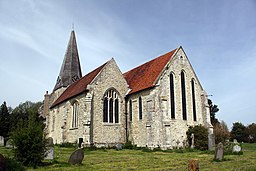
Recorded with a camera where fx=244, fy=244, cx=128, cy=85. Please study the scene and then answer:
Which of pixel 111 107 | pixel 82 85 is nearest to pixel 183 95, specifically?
pixel 111 107

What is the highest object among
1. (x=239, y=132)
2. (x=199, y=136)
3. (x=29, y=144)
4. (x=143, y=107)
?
(x=143, y=107)

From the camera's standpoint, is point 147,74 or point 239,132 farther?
point 239,132

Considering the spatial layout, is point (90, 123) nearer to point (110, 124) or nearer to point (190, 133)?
point (110, 124)

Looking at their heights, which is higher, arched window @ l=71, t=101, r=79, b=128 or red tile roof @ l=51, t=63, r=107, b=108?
red tile roof @ l=51, t=63, r=107, b=108

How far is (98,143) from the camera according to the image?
26031mm

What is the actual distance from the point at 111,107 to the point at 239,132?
42500 millimetres

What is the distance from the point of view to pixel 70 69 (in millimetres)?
43469

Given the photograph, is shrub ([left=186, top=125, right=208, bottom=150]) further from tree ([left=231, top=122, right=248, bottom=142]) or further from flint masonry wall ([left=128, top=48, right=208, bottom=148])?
tree ([left=231, top=122, right=248, bottom=142])

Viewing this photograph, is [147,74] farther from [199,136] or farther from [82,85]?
[199,136]

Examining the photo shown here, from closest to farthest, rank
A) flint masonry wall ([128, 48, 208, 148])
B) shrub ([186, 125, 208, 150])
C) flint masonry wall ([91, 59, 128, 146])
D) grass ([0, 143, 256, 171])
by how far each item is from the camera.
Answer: grass ([0, 143, 256, 171]), flint masonry wall ([128, 48, 208, 148]), shrub ([186, 125, 208, 150]), flint masonry wall ([91, 59, 128, 146])

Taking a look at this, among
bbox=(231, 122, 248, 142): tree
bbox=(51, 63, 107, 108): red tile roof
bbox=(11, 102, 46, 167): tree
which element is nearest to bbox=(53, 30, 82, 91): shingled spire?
bbox=(51, 63, 107, 108): red tile roof

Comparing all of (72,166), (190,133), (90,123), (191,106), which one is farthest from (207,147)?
(72,166)

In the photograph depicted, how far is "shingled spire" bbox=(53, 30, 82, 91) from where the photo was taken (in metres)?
42.8

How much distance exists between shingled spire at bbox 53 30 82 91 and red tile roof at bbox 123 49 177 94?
1399 centimetres
